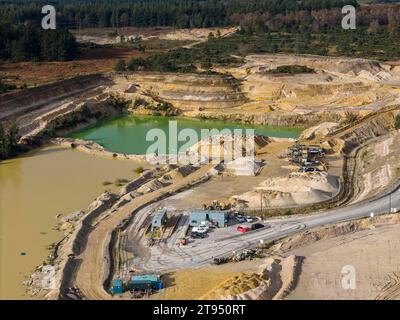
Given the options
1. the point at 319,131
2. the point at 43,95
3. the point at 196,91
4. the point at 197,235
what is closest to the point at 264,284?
the point at 197,235

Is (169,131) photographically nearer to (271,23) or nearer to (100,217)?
(100,217)

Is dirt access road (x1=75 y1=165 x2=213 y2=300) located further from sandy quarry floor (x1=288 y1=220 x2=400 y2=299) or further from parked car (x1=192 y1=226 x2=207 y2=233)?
sandy quarry floor (x1=288 y1=220 x2=400 y2=299)

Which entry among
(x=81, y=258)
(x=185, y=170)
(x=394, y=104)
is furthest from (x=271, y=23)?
(x=81, y=258)

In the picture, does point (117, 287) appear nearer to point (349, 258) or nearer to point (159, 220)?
point (159, 220)

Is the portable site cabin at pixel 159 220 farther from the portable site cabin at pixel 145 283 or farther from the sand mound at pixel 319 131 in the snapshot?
the sand mound at pixel 319 131

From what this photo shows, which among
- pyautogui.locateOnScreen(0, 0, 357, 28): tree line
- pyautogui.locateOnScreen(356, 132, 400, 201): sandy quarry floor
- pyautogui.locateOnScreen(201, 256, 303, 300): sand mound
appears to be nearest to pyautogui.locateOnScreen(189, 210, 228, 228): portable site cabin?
pyautogui.locateOnScreen(201, 256, 303, 300): sand mound

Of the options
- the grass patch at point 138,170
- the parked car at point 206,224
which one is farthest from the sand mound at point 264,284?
the grass patch at point 138,170
